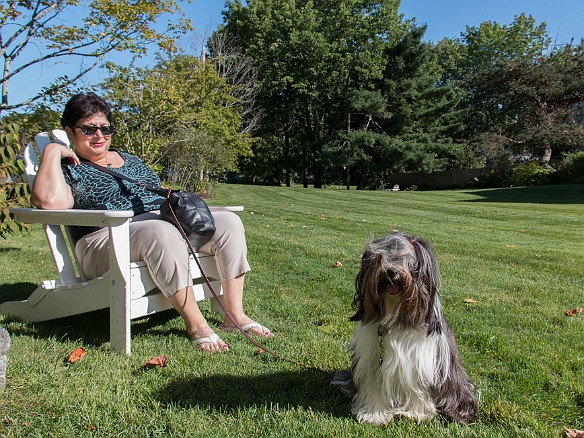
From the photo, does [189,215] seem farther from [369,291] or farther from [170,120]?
[170,120]

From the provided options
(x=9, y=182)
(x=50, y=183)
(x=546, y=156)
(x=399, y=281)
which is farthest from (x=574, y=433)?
(x=546, y=156)

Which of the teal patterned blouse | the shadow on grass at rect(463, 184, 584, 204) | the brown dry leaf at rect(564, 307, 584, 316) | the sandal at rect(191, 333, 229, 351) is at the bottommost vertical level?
the sandal at rect(191, 333, 229, 351)

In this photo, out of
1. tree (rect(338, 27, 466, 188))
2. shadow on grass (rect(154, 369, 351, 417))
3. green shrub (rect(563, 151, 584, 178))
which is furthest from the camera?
tree (rect(338, 27, 466, 188))

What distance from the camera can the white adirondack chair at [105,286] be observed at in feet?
9.21

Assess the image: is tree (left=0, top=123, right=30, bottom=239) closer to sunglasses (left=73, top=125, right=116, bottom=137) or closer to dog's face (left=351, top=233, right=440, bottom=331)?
sunglasses (left=73, top=125, right=116, bottom=137)

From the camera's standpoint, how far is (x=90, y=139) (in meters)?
3.36

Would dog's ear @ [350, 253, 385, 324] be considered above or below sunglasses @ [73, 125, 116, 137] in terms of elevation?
below

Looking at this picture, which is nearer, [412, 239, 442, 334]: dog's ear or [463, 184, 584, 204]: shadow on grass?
[412, 239, 442, 334]: dog's ear

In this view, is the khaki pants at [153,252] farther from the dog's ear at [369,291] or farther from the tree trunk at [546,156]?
the tree trunk at [546,156]

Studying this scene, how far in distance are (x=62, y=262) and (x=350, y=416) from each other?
2.17 m

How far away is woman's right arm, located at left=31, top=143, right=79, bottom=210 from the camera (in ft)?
10.1

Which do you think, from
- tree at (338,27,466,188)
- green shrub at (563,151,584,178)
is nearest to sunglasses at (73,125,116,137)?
green shrub at (563,151,584,178)

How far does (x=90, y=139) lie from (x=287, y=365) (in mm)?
2039

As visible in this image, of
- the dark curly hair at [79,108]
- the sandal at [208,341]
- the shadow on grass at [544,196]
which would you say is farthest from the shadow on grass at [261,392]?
the shadow on grass at [544,196]
